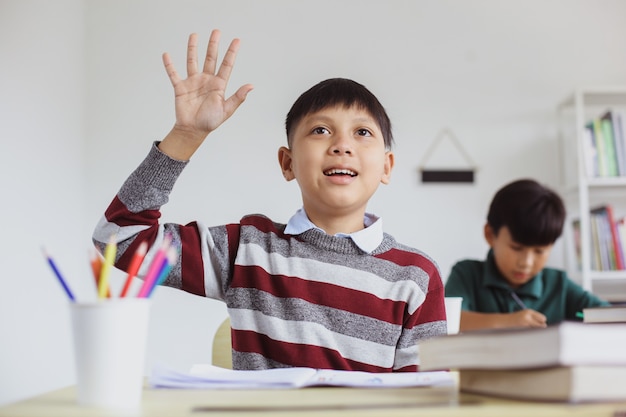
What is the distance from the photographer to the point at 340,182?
124cm

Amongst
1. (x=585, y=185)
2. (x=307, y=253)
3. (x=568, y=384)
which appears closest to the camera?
(x=568, y=384)

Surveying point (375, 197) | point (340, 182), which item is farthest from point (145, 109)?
point (340, 182)

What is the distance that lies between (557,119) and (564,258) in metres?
0.60

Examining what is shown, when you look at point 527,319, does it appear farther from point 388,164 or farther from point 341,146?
point 341,146

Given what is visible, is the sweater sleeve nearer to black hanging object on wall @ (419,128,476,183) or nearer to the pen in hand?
the pen in hand

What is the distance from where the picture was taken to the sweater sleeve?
1.05 metres

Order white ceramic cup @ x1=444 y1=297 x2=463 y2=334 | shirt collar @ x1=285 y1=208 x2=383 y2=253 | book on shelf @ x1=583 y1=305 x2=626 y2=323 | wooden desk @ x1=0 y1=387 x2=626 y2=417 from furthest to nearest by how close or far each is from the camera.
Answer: white ceramic cup @ x1=444 y1=297 x2=463 y2=334
shirt collar @ x1=285 y1=208 x2=383 y2=253
book on shelf @ x1=583 y1=305 x2=626 y2=323
wooden desk @ x1=0 y1=387 x2=626 y2=417

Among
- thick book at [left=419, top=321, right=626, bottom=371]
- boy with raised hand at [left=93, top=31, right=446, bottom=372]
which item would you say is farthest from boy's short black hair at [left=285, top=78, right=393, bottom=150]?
thick book at [left=419, top=321, right=626, bottom=371]

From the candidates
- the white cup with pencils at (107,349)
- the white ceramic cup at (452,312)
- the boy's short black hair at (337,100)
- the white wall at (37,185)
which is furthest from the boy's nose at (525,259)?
the white cup with pencils at (107,349)

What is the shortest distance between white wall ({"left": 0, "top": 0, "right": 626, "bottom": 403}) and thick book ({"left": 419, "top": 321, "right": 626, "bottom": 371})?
8.38ft

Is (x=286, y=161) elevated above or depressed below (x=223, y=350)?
above

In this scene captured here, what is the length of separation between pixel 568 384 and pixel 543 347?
32 millimetres

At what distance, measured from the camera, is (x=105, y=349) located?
0.59 meters

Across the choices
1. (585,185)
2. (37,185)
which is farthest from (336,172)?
(585,185)
